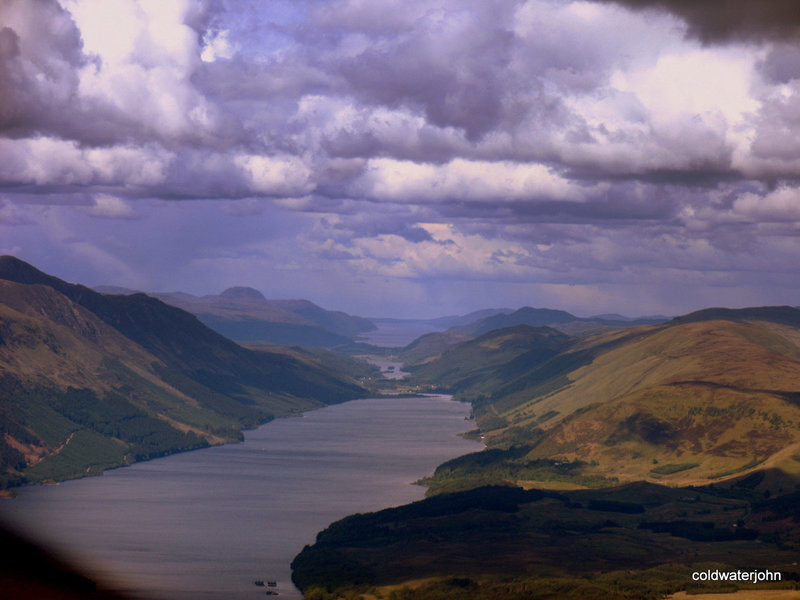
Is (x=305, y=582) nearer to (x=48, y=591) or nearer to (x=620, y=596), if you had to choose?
(x=620, y=596)

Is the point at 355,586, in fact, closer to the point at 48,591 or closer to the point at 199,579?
the point at 199,579

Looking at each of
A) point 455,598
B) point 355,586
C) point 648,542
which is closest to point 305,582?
point 355,586

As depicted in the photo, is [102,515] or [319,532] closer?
[319,532]

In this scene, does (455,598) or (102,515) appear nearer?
(455,598)

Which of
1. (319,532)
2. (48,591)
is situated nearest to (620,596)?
(319,532)

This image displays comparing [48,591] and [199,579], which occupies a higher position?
[48,591]

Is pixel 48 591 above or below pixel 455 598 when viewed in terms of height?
above

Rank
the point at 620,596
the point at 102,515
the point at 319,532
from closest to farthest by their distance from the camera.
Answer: the point at 620,596
the point at 319,532
the point at 102,515

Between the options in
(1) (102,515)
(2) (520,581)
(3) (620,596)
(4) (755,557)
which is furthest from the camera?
(1) (102,515)

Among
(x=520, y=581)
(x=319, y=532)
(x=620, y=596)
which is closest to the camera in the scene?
(x=620, y=596)
